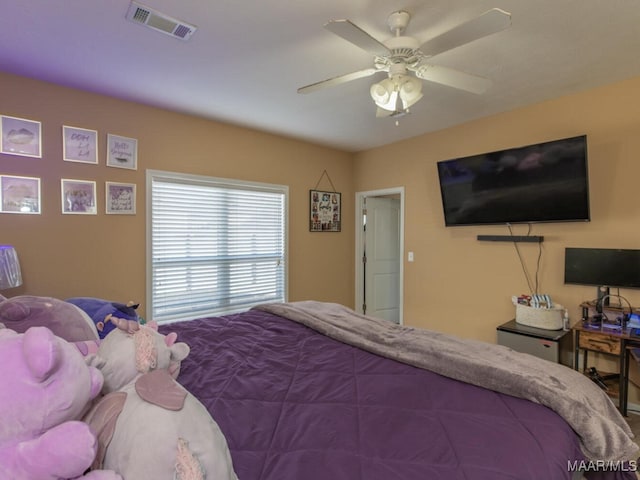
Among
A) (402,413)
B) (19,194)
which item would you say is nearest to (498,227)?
(402,413)

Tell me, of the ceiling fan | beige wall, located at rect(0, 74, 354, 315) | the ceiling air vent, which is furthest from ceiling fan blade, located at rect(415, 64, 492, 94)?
beige wall, located at rect(0, 74, 354, 315)

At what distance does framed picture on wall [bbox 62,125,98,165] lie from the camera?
277 centimetres

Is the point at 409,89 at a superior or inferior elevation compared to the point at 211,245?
superior

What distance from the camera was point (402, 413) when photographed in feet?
3.95

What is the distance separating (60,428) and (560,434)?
1417mm

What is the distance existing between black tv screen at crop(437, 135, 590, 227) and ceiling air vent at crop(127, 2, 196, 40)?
2628 mm

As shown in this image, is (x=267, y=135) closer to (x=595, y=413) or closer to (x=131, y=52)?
(x=131, y=52)

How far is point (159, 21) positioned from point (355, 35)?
45.7 inches

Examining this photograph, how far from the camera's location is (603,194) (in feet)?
9.05

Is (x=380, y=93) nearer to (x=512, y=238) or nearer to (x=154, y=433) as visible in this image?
(x=154, y=433)

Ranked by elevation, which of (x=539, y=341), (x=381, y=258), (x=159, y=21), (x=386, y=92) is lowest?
(x=539, y=341)

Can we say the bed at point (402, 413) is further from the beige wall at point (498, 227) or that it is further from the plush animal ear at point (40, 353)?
the beige wall at point (498, 227)

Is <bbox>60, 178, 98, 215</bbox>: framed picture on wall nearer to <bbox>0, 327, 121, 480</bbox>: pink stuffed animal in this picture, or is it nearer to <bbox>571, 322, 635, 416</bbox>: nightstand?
<bbox>0, 327, 121, 480</bbox>: pink stuffed animal

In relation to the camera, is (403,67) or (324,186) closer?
(403,67)
